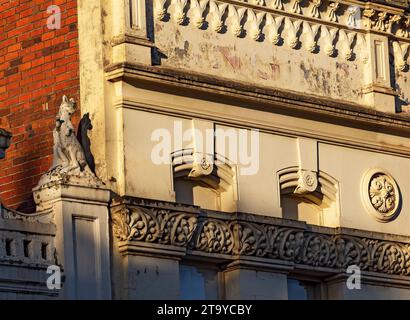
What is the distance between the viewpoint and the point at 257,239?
34.8m

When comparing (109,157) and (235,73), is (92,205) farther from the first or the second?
(235,73)

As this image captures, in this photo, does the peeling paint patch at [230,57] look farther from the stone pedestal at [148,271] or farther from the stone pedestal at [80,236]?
the stone pedestal at [80,236]

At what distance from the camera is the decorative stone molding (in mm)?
33312

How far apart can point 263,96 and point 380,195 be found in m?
2.96

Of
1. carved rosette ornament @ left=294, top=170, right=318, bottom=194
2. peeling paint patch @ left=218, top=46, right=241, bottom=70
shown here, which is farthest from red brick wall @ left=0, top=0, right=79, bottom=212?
carved rosette ornament @ left=294, top=170, right=318, bottom=194

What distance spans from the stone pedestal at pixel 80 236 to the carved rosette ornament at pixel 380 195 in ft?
17.4

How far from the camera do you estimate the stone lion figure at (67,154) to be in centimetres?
3303

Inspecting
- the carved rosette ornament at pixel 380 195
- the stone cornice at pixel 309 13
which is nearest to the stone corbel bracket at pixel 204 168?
the stone cornice at pixel 309 13

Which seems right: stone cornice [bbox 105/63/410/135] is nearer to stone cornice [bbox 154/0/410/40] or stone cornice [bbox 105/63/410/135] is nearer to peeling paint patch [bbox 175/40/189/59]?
peeling paint patch [bbox 175/40/189/59]

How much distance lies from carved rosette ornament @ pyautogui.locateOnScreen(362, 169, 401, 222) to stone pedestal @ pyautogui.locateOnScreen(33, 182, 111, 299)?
17.4 ft

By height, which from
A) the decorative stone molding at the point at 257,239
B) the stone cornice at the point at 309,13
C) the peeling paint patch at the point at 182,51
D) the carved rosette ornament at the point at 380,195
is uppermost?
the stone cornice at the point at 309,13

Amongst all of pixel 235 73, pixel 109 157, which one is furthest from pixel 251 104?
pixel 109 157

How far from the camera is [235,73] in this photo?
35.4 meters

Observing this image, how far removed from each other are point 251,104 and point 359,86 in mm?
2569
